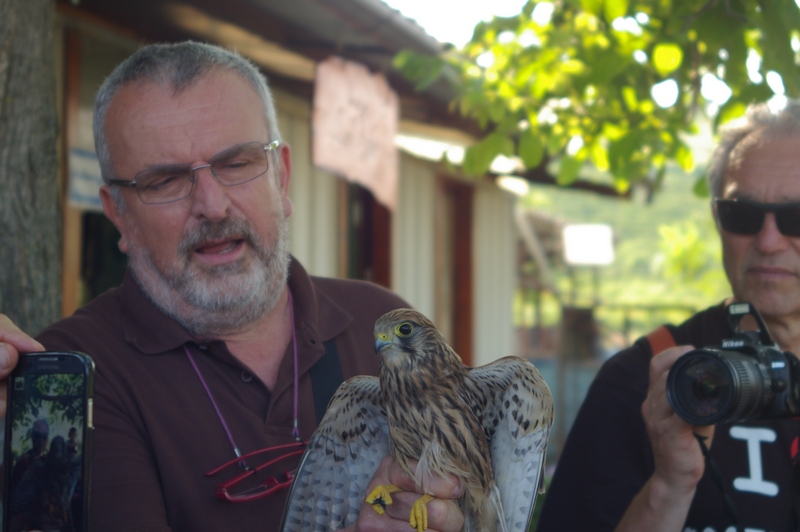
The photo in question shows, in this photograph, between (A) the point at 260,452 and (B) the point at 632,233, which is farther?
(B) the point at 632,233

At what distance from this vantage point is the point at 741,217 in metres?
2.61

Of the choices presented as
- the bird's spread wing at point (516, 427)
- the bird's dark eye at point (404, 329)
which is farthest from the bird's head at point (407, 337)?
the bird's spread wing at point (516, 427)

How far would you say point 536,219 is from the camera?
59.9 feet

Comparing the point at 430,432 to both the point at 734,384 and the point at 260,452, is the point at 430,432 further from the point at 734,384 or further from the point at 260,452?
the point at 734,384

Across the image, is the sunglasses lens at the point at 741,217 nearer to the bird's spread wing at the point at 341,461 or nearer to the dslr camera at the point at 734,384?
the dslr camera at the point at 734,384

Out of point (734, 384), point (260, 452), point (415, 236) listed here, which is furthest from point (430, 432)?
point (415, 236)

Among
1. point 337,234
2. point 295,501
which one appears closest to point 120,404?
point 295,501

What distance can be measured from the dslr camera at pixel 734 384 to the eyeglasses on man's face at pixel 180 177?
1.30 meters

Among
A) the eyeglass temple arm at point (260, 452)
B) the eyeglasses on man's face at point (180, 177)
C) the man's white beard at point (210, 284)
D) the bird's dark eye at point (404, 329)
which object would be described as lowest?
the eyeglass temple arm at point (260, 452)

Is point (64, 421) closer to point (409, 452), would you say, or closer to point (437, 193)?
point (409, 452)

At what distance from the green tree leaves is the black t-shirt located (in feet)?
4.10

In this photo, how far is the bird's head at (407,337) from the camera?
7.46ft

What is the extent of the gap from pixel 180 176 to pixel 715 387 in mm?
1513

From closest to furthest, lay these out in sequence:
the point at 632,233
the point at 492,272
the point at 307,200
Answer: the point at 307,200, the point at 492,272, the point at 632,233
